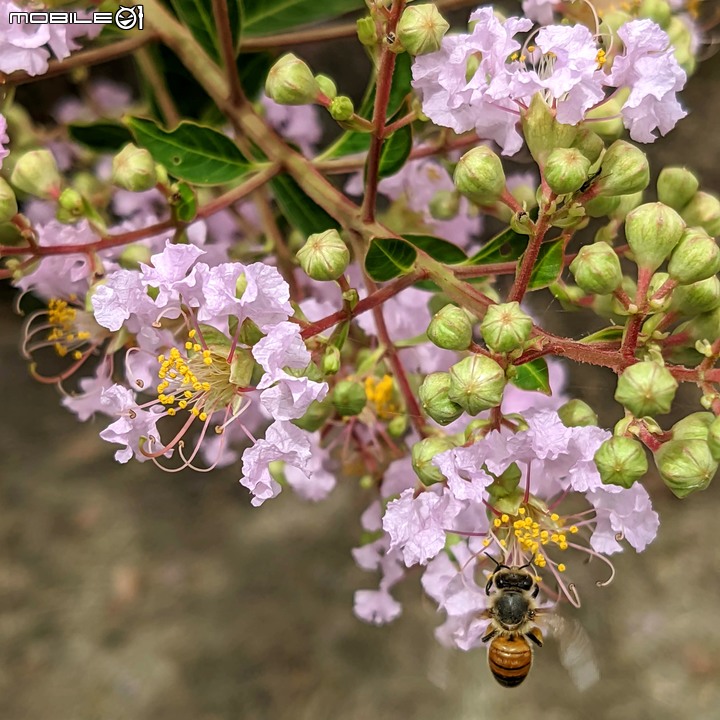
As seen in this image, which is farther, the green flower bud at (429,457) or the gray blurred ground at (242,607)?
the gray blurred ground at (242,607)

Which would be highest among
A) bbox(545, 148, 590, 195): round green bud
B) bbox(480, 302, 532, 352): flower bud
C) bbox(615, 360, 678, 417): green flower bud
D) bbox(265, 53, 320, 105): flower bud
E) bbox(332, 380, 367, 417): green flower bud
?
bbox(265, 53, 320, 105): flower bud

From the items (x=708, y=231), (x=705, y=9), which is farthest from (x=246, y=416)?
(x=705, y=9)

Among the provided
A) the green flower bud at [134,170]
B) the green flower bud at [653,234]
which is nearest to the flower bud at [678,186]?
the green flower bud at [653,234]

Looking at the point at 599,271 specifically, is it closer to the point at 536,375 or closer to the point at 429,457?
the point at 536,375

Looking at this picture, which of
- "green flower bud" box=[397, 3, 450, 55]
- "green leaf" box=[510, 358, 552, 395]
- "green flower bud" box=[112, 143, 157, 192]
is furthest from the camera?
"green flower bud" box=[112, 143, 157, 192]

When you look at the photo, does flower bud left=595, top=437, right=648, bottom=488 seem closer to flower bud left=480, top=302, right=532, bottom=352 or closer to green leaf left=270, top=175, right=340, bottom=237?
flower bud left=480, top=302, right=532, bottom=352

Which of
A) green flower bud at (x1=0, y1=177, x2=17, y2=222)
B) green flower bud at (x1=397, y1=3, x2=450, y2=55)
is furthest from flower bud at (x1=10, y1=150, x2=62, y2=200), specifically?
green flower bud at (x1=397, y1=3, x2=450, y2=55)

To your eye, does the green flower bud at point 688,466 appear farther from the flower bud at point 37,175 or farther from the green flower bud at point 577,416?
the flower bud at point 37,175
